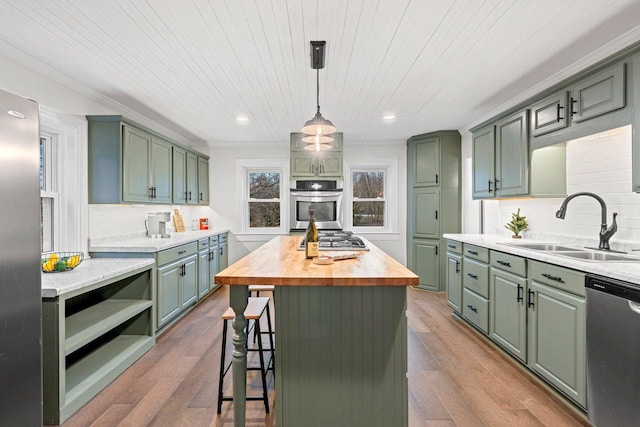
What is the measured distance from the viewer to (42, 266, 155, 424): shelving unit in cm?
184

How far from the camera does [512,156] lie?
2973 millimetres

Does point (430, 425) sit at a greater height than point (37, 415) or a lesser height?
lesser

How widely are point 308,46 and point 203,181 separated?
3.48 m

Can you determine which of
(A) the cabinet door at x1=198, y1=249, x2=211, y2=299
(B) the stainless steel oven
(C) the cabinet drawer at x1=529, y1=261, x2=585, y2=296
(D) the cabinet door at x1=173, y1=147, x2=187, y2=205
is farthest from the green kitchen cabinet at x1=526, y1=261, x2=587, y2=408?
A: (D) the cabinet door at x1=173, y1=147, x2=187, y2=205

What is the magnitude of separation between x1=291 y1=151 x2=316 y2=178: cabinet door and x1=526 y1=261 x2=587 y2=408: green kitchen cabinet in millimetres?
3190

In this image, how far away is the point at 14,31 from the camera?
196 centimetres

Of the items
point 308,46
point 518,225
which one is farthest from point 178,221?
point 518,225

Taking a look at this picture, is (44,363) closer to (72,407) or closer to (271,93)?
(72,407)

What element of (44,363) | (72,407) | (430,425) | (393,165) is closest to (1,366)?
(44,363)

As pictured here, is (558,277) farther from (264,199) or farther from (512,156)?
→ (264,199)

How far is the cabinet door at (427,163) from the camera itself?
462 centimetres

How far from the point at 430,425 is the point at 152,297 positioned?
8.18ft

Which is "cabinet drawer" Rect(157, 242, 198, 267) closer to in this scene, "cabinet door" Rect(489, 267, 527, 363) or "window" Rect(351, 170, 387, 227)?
"window" Rect(351, 170, 387, 227)

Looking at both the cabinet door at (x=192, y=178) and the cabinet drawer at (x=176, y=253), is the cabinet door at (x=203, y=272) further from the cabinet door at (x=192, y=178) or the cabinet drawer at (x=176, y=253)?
the cabinet door at (x=192, y=178)
